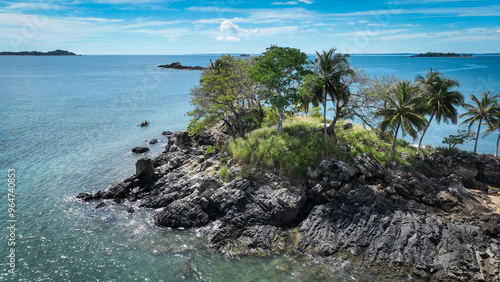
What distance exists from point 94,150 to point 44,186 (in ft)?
44.6

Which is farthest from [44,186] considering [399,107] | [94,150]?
[399,107]

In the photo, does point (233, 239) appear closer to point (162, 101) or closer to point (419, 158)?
point (419, 158)

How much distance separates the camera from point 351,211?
79.0 feet

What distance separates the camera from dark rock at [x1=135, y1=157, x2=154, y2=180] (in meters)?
31.2

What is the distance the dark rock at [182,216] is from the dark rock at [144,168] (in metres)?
7.21

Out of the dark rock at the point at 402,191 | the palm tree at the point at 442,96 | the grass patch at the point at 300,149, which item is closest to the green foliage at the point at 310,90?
the grass patch at the point at 300,149

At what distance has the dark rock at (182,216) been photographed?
24781 millimetres

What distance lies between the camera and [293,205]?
2472 centimetres

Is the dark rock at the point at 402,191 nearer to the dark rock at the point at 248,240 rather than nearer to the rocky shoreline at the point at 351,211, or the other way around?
the rocky shoreline at the point at 351,211

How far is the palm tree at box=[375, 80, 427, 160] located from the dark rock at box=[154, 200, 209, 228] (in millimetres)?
21002

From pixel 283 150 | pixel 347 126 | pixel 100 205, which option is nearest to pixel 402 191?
pixel 283 150

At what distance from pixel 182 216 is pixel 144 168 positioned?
9311 millimetres

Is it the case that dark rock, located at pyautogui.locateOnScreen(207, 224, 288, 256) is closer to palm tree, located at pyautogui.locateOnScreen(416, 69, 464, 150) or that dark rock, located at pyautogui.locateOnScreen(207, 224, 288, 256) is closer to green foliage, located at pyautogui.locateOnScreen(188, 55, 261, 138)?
green foliage, located at pyautogui.locateOnScreen(188, 55, 261, 138)

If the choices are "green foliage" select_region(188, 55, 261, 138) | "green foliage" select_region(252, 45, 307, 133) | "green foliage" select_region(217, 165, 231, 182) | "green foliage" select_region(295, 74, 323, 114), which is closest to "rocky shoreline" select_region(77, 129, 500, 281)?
"green foliage" select_region(217, 165, 231, 182)
